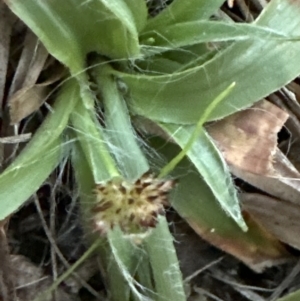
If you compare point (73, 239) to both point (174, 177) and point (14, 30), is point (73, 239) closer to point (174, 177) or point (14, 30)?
point (174, 177)

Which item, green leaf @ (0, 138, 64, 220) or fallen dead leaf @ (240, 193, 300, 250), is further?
fallen dead leaf @ (240, 193, 300, 250)

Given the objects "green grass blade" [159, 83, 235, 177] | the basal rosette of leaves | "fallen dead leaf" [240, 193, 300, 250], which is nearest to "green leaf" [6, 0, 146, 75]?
the basal rosette of leaves

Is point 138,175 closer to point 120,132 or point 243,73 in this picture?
point 120,132

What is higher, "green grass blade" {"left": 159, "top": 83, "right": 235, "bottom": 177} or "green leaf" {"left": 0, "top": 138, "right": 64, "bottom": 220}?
"green leaf" {"left": 0, "top": 138, "right": 64, "bottom": 220}

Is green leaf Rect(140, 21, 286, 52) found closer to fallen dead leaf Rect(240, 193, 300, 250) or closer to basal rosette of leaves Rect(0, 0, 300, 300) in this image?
basal rosette of leaves Rect(0, 0, 300, 300)

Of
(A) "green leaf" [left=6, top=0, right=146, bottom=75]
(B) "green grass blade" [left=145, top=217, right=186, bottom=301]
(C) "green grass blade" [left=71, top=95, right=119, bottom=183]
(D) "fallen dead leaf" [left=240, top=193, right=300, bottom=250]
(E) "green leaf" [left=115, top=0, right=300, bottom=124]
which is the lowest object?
(D) "fallen dead leaf" [left=240, top=193, right=300, bottom=250]

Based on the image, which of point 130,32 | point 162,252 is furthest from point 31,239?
point 130,32

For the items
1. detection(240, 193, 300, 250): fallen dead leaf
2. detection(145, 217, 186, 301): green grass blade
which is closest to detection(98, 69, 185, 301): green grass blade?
detection(145, 217, 186, 301): green grass blade

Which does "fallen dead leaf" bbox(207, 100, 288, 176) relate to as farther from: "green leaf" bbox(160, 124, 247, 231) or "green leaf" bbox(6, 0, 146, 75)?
"green leaf" bbox(6, 0, 146, 75)
